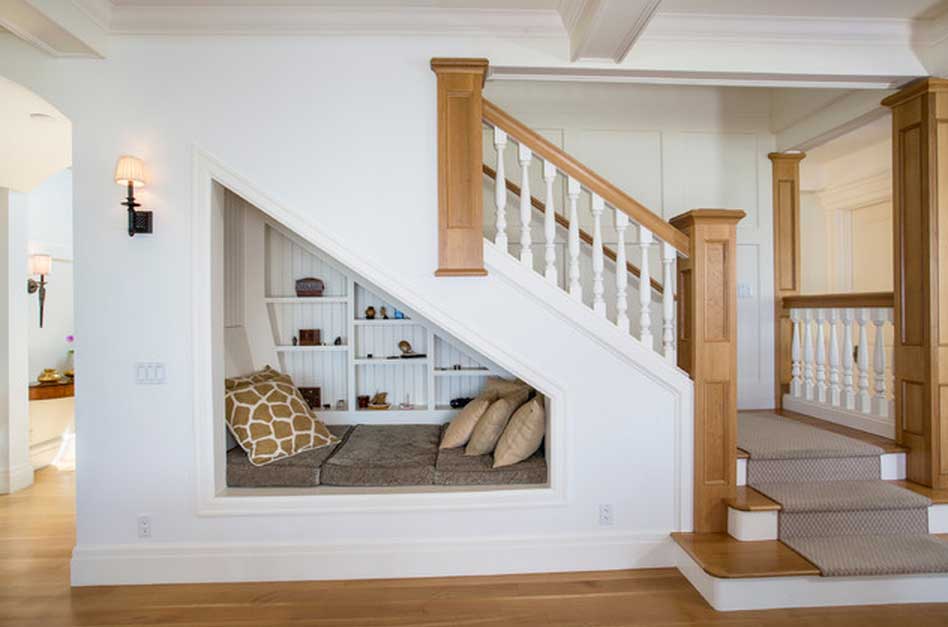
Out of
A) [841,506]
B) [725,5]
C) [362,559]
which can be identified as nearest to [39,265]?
[362,559]

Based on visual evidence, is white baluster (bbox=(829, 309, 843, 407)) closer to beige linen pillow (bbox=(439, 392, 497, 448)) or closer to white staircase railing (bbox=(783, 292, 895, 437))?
white staircase railing (bbox=(783, 292, 895, 437))

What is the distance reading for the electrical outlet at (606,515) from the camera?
2836mm

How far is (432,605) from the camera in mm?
2486

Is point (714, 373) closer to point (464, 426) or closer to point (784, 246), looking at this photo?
point (464, 426)

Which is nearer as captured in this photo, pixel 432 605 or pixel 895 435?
pixel 432 605

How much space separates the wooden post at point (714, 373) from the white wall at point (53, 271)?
5.77 m

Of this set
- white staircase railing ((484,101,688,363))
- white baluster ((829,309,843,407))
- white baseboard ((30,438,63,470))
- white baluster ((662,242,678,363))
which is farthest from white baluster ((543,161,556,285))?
white baseboard ((30,438,63,470))

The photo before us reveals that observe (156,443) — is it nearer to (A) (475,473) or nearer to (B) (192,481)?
(B) (192,481)

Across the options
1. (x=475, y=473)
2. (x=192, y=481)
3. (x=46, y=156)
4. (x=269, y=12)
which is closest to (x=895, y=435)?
(x=475, y=473)

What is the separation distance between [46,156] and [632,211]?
4.16 m

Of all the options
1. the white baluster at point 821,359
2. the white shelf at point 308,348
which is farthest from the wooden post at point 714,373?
the white shelf at point 308,348

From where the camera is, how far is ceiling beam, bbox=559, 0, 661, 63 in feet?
7.73

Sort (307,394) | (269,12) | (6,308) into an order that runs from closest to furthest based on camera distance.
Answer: (269,12)
(307,394)
(6,308)

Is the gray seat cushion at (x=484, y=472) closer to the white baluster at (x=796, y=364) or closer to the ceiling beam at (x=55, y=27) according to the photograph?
the white baluster at (x=796, y=364)
